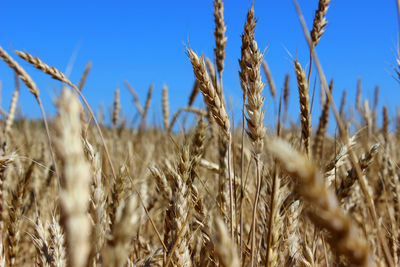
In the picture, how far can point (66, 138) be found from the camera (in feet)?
1.57

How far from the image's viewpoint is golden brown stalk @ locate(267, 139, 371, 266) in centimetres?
49

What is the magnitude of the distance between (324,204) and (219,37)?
118 cm

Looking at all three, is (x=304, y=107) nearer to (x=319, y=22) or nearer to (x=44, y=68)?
(x=319, y=22)

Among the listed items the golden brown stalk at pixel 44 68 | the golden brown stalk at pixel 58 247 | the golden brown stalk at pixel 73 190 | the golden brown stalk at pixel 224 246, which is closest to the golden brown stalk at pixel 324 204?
the golden brown stalk at pixel 224 246

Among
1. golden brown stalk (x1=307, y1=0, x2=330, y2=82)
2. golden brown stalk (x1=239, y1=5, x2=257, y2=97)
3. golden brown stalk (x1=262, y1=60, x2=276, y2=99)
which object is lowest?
golden brown stalk (x1=239, y1=5, x2=257, y2=97)

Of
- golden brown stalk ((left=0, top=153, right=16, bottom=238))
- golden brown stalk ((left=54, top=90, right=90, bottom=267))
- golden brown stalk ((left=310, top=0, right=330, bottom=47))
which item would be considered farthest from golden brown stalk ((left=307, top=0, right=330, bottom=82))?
golden brown stalk ((left=0, top=153, right=16, bottom=238))

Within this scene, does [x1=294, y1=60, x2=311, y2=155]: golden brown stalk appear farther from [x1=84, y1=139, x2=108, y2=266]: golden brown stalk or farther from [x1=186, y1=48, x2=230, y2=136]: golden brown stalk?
[x1=84, y1=139, x2=108, y2=266]: golden brown stalk

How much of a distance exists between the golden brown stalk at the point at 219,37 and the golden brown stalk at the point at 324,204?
1.07 meters

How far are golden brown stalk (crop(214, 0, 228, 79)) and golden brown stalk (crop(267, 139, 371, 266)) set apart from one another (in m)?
1.07

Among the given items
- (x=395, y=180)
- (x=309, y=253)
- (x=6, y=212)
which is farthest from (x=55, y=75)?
(x=395, y=180)

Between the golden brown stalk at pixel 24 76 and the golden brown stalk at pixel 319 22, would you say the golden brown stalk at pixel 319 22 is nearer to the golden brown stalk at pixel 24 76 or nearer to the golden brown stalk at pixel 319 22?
the golden brown stalk at pixel 319 22

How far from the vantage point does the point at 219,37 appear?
1.54 m

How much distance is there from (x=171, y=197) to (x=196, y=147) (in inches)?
12.5

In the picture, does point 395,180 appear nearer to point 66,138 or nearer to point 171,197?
point 171,197
